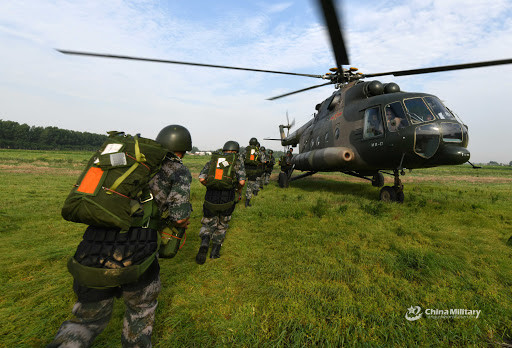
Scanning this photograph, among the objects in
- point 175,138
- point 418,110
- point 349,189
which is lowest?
point 349,189

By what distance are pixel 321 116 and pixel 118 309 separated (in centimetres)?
1000

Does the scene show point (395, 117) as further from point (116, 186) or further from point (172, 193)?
point (116, 186)

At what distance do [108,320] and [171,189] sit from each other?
120cm

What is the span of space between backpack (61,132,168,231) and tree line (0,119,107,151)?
114 meters

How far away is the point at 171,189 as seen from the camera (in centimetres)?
242

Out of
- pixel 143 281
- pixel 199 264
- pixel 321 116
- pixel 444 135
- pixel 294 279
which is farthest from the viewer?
pixel 321 116

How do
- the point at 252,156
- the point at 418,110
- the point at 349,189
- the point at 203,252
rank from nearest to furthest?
the point at 203,252 → the point at 418,110 → the point at 252,156 → the point at 349,189

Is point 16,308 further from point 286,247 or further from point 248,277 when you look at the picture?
point 286,247

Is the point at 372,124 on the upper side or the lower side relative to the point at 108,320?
upper

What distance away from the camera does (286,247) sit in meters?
4.17

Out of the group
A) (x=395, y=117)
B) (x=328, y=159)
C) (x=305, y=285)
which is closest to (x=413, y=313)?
(x=305, y=285)

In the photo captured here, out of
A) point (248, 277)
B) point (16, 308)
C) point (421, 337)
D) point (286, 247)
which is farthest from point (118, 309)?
point (421, 337)

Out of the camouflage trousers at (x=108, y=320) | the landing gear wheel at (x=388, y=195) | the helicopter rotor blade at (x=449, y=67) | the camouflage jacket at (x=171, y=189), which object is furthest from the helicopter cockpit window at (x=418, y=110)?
the camouflage trousers at (x=108, y=320)

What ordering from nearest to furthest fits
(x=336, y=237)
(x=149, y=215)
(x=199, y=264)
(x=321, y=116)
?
(x=149, y=215), (x=199, y=264), (x=336, y=237), (x=321, y=116)
